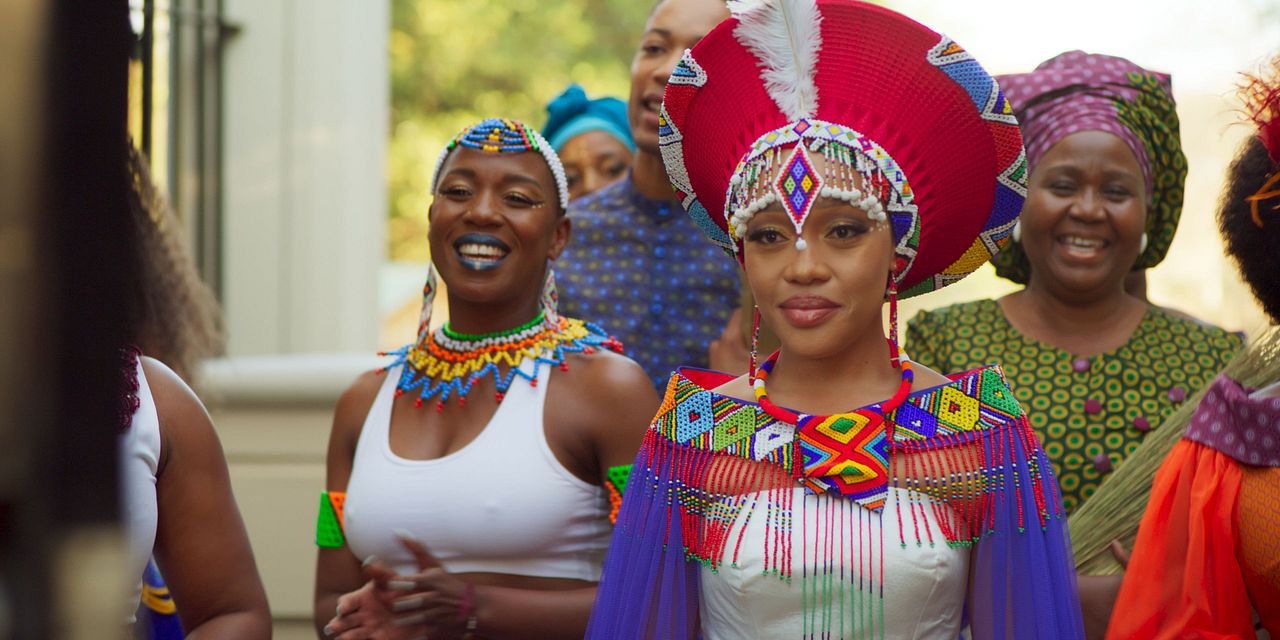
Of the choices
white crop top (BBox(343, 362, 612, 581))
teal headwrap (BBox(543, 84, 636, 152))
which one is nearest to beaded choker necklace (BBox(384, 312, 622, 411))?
white crop top (BBox(343, 362, 612, 581))

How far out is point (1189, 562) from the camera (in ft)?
8.44

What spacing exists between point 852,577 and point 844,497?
0.44 ft

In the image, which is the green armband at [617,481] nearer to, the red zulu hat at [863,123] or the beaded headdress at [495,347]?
the beaded headdress at [495,347]

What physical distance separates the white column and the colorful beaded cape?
16.8ft

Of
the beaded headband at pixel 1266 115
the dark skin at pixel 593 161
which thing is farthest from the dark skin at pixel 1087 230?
the dark skin at pixel 593 161

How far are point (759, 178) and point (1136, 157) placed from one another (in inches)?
58.5

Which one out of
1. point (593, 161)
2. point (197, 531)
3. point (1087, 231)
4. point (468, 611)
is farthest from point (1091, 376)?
point (593, 161)

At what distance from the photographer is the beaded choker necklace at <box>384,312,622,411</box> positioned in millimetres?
3128

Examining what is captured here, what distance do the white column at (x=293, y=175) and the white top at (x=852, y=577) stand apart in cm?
526

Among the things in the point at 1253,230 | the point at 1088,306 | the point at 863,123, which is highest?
the point at 863,123

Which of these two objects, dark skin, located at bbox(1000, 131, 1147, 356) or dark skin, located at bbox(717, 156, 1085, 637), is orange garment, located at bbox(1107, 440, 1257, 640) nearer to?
dark skin, located at bbox(717, 156, 1085, 637)

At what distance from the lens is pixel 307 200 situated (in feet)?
24.5

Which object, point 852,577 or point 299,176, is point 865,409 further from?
point 299,176

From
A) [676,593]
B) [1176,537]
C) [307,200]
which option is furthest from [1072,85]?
[307,200]
